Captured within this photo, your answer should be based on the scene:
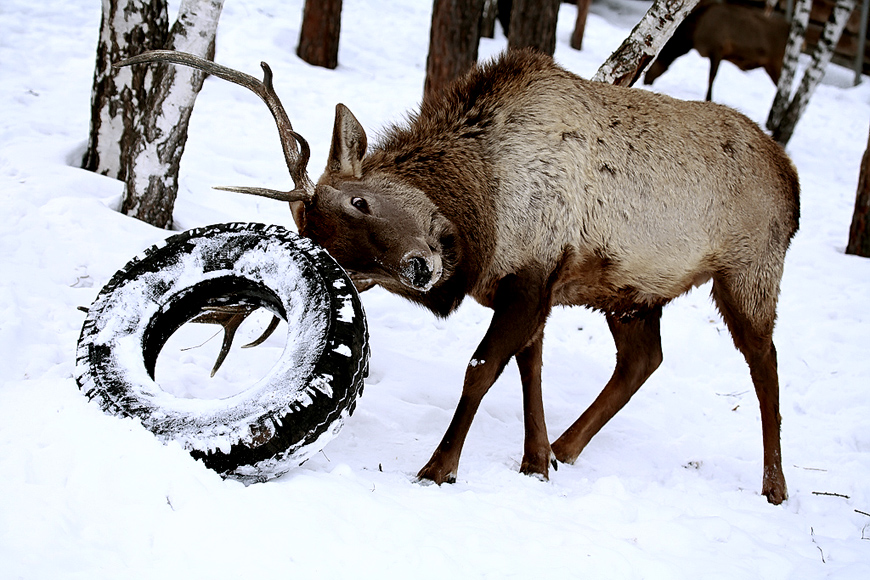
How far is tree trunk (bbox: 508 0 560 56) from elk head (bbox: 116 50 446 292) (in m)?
5.87

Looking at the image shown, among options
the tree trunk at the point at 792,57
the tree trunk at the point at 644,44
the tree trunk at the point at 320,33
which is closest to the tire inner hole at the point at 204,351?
the tree trunk at the point at 644,44

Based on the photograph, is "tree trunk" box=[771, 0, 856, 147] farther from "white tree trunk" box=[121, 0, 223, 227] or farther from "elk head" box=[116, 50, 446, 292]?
"elk head" box=[116, 50, 446, 292]

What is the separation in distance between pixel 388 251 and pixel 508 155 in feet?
2.69

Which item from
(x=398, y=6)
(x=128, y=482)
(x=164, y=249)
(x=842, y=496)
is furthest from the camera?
(x=398, y=6)

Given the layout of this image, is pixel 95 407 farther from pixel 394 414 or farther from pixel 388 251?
pixel 394 414

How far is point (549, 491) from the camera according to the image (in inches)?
135

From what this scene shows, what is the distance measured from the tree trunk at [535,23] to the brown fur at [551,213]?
4.86 meters

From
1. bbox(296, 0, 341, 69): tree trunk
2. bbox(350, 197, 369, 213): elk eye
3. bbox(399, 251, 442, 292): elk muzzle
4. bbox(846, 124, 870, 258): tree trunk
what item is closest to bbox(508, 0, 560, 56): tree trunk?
bbox(296, 0, 341, 69): tree trunk

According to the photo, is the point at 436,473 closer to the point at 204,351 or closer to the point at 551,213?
the point at 551,213

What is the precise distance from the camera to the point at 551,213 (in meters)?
3.62

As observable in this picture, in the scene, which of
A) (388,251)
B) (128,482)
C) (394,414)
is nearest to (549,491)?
(394,414)

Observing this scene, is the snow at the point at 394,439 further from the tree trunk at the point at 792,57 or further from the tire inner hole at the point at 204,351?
the tree trunk at the point at 792,57

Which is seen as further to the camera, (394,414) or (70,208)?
(70,208)

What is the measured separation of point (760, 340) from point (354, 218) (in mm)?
2376
